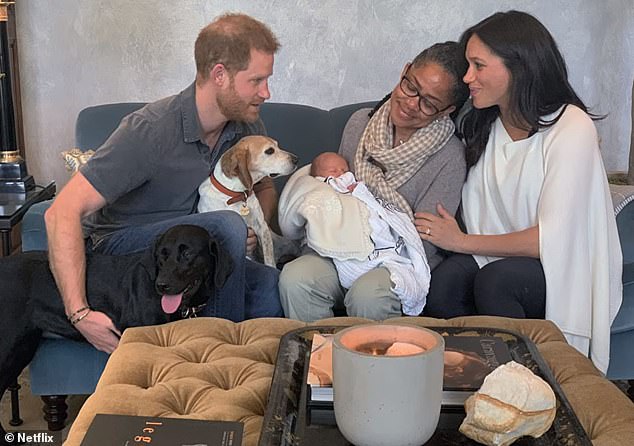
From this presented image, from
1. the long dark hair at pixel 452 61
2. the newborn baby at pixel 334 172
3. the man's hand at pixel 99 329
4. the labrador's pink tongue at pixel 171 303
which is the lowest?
the man's hand at pixel 99 329

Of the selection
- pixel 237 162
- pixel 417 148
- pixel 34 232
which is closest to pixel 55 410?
pixel 34 232

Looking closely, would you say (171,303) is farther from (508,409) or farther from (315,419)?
(508,409)

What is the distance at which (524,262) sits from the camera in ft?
6.32

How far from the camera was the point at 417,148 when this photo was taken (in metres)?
2.08

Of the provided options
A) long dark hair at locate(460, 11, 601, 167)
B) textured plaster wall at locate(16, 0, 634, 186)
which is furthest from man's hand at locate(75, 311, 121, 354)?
textured plaster wall at locate(16, 0, 634, 186)

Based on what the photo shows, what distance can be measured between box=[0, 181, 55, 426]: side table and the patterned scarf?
37.9 inches

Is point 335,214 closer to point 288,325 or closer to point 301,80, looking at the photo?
point 288,325

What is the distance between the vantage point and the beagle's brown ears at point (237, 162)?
6.61 ft

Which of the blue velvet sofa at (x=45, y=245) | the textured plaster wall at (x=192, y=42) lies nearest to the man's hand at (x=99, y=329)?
the blue velvet sofa at (x=45, y=245)

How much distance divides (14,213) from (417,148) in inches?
44.5

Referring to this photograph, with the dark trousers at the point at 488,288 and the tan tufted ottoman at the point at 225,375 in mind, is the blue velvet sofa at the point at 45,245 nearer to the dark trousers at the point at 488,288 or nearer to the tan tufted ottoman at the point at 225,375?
the dark trousers at the point at 488,288

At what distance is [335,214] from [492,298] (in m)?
0.44

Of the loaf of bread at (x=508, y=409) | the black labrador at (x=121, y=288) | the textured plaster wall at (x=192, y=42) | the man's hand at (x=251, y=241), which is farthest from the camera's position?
the textured plaster wall at (x=192, y=42)

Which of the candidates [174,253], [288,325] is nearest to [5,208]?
[174,253]
